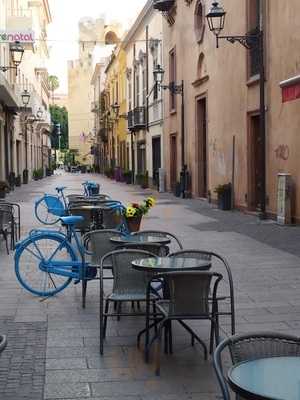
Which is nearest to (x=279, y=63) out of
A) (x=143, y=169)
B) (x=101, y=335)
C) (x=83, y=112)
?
(x=101, y=335)

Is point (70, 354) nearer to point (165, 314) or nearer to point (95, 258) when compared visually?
point (165, 314)

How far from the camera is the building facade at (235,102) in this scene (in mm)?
15852

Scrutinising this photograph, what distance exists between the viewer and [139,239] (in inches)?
298

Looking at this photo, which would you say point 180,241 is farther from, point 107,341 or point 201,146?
point 201,146

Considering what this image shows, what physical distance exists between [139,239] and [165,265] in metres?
1.69

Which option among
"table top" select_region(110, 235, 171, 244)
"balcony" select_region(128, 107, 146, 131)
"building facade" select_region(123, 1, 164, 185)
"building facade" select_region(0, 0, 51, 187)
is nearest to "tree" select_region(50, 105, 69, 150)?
"building facade" select_region(0, 0, 51, 187)

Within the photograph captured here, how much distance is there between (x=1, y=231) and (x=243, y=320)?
5.77m

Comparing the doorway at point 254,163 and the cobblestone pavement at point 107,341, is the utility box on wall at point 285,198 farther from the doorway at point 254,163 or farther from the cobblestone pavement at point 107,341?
the cobblestone pavement at point 107,341

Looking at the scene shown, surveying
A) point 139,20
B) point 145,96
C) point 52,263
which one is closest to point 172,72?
point 145,96

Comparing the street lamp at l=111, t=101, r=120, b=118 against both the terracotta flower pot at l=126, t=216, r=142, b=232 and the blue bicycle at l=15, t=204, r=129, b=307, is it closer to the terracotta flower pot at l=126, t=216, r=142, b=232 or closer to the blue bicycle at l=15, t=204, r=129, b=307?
the terracotta flower pot at l=126, t=216, r=142, b=232

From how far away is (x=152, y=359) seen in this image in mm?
5684

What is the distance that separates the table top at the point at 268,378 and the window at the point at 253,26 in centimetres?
1558

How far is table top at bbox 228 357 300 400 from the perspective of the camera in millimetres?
2834

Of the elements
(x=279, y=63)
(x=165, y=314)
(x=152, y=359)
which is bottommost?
(x=152, y=359)
